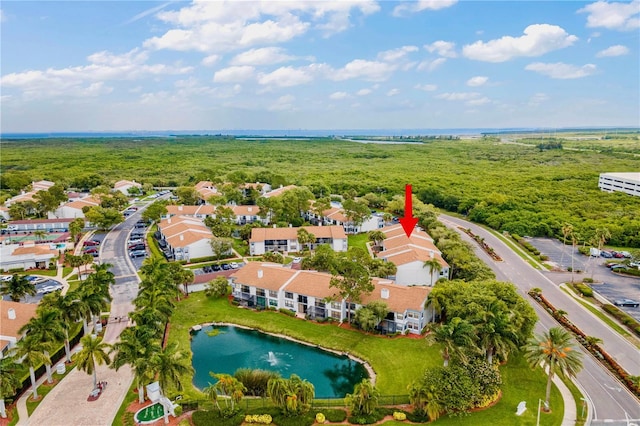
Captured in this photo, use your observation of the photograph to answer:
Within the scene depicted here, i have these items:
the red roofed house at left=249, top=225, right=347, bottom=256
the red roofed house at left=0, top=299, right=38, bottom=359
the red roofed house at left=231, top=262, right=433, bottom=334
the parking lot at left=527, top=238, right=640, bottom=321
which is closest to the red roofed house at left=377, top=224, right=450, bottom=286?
the red roofed house at left=231, top=262, right=433, bottom=334

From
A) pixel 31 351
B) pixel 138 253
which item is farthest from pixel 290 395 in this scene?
pixel 138 253

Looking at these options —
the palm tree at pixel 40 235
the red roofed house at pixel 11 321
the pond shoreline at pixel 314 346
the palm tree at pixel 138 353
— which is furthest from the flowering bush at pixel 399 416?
the palm tree at pixel 40 235

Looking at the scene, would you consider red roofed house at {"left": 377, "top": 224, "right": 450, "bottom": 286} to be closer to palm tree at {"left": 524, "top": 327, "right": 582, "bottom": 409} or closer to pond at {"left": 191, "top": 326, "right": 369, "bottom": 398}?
pond at {"left": 191, "top": 326, "right": 369, "bottom": 398}

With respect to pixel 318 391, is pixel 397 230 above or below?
above

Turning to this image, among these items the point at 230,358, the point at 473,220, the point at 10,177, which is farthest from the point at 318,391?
the point at 10,177

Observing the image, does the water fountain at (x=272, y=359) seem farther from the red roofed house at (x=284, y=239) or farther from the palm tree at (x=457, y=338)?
the red roofed house at (x=284, y=239)

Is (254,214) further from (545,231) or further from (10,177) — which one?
(10,177)
